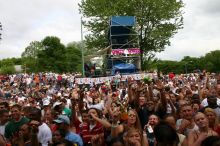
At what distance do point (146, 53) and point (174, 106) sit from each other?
103 ft

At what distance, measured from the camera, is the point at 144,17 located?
38219 mm

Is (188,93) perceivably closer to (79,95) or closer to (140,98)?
(140,98)

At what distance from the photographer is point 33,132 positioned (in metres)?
5.92

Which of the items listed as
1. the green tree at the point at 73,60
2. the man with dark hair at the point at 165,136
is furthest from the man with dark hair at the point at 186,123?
the green tree at the point at 73,60

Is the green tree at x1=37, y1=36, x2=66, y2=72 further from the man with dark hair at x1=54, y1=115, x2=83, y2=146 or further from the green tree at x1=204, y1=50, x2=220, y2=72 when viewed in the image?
the man with dark hair at x1=54, y1=115, x2=83, y2=146

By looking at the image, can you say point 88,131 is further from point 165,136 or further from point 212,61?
point 212,61

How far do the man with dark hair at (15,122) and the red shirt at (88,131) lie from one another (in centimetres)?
89

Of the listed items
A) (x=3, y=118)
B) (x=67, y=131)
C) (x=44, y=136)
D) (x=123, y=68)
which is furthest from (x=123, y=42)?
(x=67, y=131)

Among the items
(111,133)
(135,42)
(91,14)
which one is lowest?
(111,133)

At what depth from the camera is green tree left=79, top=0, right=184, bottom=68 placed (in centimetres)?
3766

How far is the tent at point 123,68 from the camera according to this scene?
2698cm

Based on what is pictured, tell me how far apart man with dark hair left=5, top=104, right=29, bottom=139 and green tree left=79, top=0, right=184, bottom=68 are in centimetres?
2999

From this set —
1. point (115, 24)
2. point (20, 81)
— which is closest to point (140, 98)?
point (115, 24)

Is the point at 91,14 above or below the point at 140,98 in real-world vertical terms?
above
